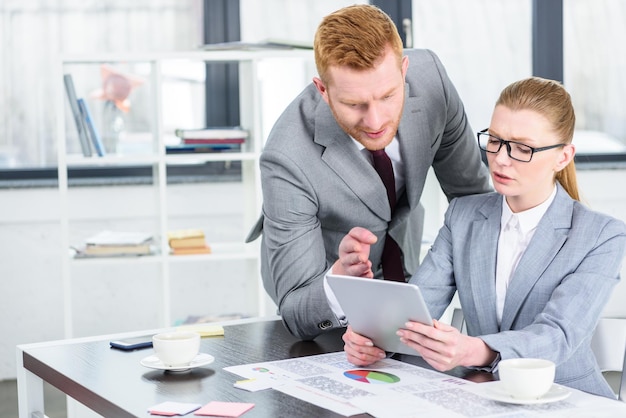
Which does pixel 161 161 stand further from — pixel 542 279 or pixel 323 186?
pixel 542 279

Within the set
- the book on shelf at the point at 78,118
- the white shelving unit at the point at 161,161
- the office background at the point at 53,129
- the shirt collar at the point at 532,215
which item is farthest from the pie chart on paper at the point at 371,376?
the office background at the point at 53,129

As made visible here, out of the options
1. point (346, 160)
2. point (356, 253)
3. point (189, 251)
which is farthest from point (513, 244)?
point (189, 251)

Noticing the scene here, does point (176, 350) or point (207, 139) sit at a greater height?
point (207, 139)

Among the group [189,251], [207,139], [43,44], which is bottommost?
[189,251]

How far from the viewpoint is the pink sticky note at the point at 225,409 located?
145cm

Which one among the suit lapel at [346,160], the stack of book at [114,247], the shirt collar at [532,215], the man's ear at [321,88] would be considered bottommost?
the stack of book at [114,247]

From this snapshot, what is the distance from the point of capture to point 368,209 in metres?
2.25

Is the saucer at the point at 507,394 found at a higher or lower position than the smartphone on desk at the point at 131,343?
higher

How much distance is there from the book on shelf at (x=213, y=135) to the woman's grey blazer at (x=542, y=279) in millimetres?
2059

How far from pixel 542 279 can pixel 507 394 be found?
0.39m

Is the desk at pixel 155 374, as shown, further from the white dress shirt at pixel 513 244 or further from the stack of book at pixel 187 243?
the stack of book at pixel 187 243

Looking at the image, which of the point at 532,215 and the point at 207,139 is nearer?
the point at 532,215

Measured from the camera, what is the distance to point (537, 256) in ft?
6.03

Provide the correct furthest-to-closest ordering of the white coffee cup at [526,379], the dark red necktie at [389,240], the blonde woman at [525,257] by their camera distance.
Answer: the dark red necktie at [389,240] → the blonde woman at [525,257] → the white coffee cup at [526,379]
